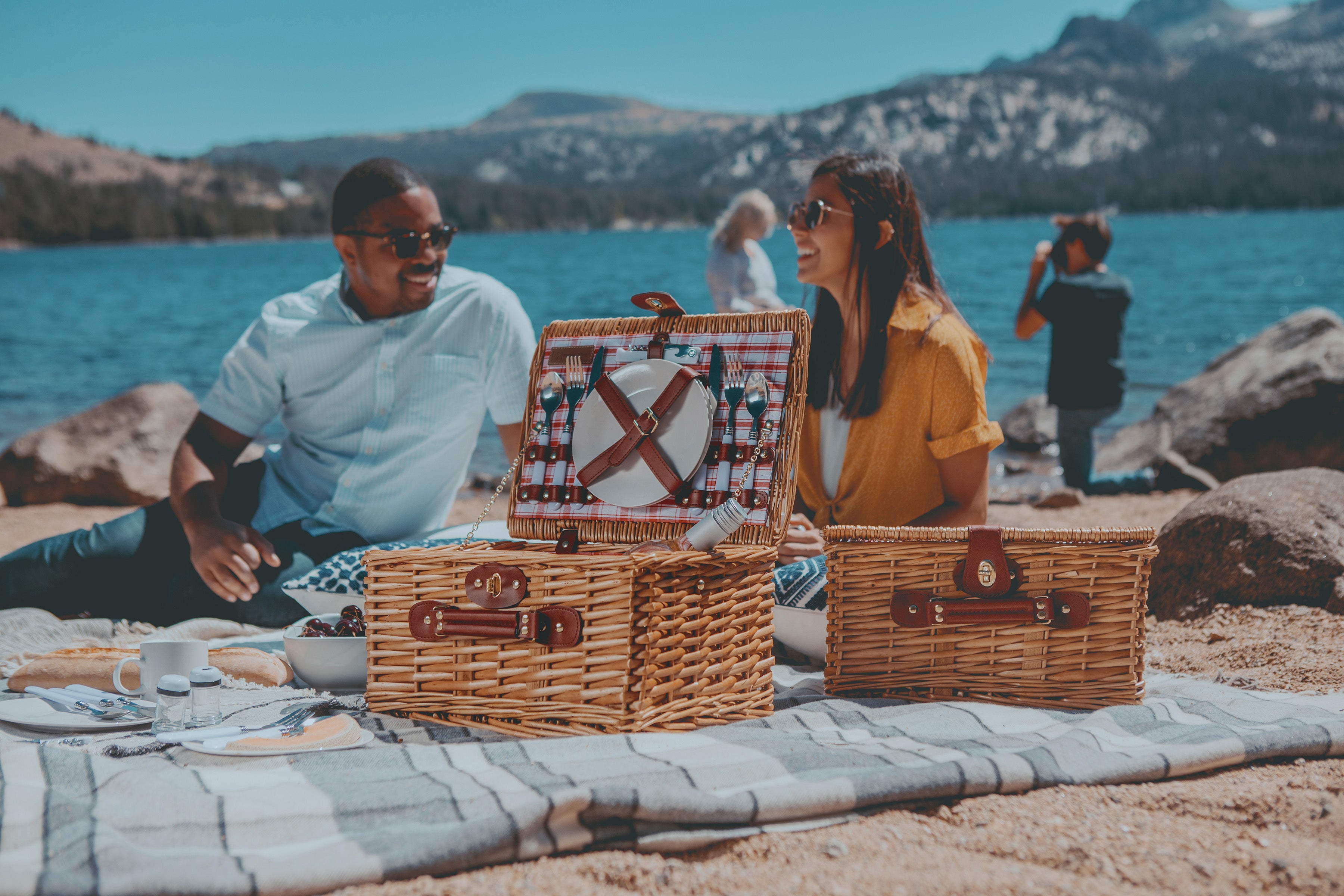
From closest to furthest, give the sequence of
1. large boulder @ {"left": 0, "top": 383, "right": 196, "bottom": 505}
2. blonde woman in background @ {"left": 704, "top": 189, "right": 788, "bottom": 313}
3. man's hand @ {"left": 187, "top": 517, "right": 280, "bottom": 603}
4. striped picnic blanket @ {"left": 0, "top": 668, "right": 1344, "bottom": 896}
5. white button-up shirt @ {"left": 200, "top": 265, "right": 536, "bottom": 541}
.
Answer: striped picnic blanket @ {"left": 0, "top": 668, "right": 1344, "bottom": 896}, man's hand @ {"left": 187, "top": 517, "right": 280, "bottom": 603}, white button-up shirt @ {"left": 200, "top": 265, "right": 536, "bottom": 541}, large boulder @ {"left": 0, "top": 383, "right": 196, "bottom": 505}, blonde woman in background @ {"left": 704, "top": 189, "right": 788, "bottom": 313}

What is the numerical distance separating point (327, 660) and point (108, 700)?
0.49 m

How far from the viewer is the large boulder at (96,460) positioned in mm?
7207

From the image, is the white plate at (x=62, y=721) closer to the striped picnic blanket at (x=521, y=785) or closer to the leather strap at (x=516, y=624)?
the striped picnic blanket at (x=521, y=785)

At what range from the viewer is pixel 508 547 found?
8.39 feet

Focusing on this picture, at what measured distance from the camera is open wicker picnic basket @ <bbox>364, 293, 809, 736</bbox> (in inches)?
86.5

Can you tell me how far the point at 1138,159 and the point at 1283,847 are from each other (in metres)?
163

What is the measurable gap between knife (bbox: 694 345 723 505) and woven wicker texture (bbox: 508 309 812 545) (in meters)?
0.08

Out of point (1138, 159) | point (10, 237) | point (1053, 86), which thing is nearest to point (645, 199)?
point (10, 237)

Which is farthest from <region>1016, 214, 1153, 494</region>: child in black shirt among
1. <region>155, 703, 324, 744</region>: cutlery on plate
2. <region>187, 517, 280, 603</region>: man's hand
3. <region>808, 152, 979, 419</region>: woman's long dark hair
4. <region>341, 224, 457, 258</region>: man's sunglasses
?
<region>155, 703, 324, 744</region>: cutlery on plate

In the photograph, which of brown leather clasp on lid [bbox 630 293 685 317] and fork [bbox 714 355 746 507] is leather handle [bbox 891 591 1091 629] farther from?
brown leather clasp on lid [bbox 630 293 685 317]

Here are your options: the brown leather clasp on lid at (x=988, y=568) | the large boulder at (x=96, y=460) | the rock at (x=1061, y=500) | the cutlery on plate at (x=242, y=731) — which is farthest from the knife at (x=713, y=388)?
the large boulder at (x=96, y=460)

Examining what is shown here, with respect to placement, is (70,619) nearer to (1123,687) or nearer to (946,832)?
(946,832)

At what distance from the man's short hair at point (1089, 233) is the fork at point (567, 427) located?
15.8 ft

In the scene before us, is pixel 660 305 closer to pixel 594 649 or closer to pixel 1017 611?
pixel 594 649
